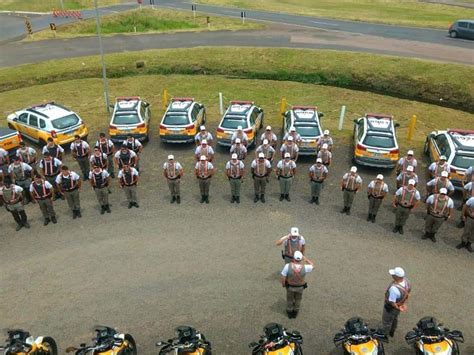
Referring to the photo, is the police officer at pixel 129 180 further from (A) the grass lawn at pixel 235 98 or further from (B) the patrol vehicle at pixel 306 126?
(B) the patrol vehicle at pixel 306 126

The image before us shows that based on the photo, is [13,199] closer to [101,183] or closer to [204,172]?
[101,183]

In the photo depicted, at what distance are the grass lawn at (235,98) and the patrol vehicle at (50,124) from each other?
1871 millimetres

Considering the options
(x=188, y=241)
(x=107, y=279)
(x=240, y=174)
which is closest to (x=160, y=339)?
(x=107, y=279)

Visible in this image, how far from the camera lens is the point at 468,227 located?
12.5 meters

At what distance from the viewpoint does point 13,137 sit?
1778 centimetres

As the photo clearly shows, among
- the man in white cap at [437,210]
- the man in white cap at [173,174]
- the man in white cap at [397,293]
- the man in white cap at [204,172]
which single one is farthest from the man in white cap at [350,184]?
the man in white cap at [173,174]

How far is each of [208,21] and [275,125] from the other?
79.2ft

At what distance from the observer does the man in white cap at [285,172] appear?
14516 mm

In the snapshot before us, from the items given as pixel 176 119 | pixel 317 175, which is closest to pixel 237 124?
pixel 176 119

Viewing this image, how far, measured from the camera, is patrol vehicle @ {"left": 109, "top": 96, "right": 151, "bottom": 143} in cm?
1858

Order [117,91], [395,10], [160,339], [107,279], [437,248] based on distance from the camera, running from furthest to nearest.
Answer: [395,10] → [117,91] → [437,248] → [107,279] → [160,339]

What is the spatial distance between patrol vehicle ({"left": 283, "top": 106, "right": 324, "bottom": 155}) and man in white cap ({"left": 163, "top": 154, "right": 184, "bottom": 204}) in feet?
17.6

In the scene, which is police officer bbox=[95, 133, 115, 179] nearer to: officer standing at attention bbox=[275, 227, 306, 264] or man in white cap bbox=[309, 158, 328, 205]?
man in white cap bbox=[309, 158, 328, 205]

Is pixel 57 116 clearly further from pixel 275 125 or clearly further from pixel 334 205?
pixel 334 205
